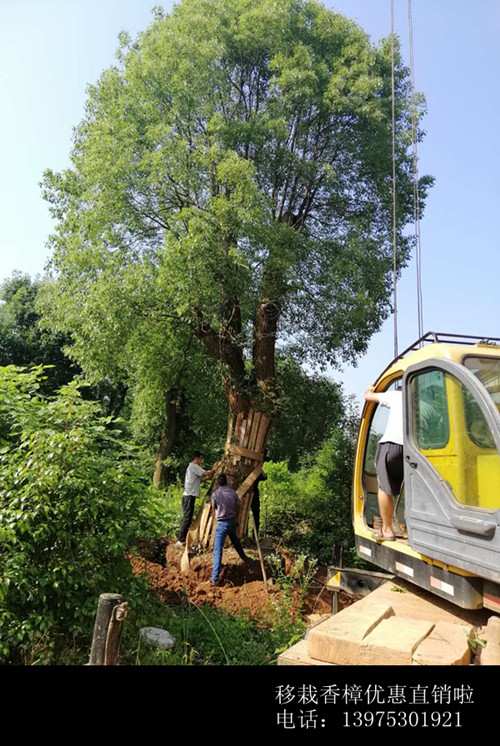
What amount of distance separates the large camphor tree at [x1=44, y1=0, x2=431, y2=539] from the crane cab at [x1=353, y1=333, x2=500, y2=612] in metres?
5.41

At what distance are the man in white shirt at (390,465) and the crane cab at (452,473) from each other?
18 centimetres

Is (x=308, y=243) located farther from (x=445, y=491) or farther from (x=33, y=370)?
(x=445, y=491)

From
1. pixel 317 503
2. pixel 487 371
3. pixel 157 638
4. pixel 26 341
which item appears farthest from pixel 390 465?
pixel 26 341

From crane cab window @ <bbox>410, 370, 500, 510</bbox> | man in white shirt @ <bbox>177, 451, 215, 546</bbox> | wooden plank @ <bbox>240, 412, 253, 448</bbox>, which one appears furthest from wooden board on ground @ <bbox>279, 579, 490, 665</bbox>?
wooden plank @ <bbox>240, 412, 253, 448</bbox>

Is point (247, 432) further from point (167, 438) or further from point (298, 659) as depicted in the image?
point (167, 438)

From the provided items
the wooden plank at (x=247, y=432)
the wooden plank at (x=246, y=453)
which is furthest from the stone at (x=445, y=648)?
the wooden plank at (x=247, y=432)

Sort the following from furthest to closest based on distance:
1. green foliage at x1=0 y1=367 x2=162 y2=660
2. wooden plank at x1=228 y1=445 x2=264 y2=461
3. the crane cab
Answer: wooden plank at x1=228 y1=445 x2=264 y2=461
green foliage at x1=0 y1=367 x2=162 y2=660
the crane cab

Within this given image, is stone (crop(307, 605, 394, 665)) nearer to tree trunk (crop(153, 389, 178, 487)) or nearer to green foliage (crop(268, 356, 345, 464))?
green foliage (crop(268, 356, 345, 464))

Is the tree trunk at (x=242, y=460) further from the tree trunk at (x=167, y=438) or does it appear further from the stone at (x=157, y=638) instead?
the tree trunk at (x=167, y=438)

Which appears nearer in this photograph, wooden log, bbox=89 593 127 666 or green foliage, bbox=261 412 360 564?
wooden log, bbox=89 593 127 666

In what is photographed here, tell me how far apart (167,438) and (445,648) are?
1681cm

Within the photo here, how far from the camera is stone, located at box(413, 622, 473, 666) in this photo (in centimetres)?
274
